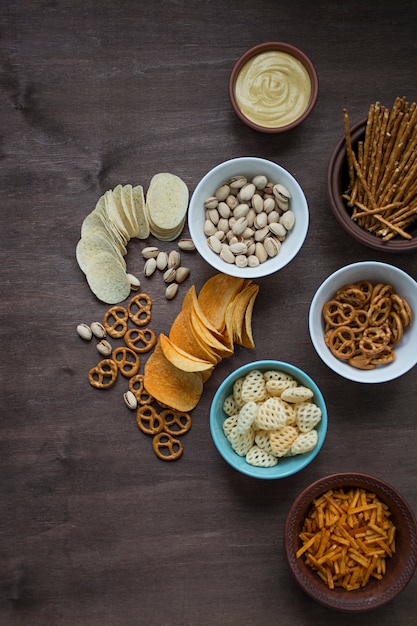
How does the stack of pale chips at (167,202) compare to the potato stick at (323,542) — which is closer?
the potato stick at (323,542)

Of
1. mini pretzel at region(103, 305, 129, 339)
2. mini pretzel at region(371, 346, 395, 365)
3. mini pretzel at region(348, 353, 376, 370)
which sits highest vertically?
mini pretzel at region(371, 346, 395, 365)

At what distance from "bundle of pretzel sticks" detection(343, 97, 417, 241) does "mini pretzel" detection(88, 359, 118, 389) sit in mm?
660

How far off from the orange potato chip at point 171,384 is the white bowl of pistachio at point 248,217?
264 mm

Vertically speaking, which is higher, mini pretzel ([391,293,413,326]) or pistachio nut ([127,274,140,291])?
mini pretzel ([391,293,413,326])

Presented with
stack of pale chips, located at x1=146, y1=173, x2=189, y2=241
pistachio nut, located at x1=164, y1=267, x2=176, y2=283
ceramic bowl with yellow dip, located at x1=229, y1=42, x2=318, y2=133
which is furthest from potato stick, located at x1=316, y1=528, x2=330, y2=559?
ceramic bowl with yellow dip, located at x1=229, y1=42, x2=318, y2=133

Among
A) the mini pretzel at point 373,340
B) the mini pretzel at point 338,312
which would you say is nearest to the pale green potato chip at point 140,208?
the mini pretzel at point 338,312

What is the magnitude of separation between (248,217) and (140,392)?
49 cm

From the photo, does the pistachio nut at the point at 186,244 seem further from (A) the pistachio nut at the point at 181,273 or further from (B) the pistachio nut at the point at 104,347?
(B) the pistachio nut at the point at 104,347

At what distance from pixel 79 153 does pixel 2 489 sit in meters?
0.83

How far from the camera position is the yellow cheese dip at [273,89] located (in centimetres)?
164

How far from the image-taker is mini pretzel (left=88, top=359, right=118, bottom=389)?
1695 mm

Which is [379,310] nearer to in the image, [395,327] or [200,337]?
[395,327]

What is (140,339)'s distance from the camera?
1.71 meters

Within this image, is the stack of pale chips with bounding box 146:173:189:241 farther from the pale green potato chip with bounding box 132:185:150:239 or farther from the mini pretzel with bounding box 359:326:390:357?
the mini pretzel with bounding box 359:326:390:357
